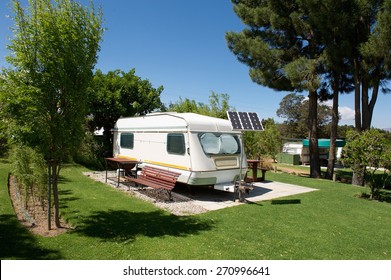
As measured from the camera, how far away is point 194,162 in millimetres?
9117

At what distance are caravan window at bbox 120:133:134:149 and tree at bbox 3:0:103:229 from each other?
7268 mm

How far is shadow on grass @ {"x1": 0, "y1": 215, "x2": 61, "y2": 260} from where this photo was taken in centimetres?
454

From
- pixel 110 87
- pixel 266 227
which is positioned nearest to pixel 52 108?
pixel 266 227

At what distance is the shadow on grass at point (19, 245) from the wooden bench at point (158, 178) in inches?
167

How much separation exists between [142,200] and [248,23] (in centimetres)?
1434

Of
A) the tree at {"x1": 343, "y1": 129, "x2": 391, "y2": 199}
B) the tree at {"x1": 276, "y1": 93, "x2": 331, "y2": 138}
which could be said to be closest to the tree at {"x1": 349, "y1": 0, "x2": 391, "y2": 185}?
the tree at {"x1": 343, "y1": 129, "x2": 391, "y2": 199}

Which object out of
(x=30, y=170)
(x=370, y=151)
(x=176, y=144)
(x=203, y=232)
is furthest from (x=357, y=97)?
(x=30, y=170)

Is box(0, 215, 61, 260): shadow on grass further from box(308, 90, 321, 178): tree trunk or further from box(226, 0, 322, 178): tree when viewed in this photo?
box(308, 90, 321, 178): tree trunk

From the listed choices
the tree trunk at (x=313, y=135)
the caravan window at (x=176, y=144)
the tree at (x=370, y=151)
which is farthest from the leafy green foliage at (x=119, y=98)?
the tree at (x=370, y=151)

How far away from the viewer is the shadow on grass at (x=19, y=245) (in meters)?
4.54

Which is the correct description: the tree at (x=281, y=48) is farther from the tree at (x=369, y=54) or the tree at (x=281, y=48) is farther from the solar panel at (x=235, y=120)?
the solar panel at (x=235, y=120)

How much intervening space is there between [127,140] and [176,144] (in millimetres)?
4585

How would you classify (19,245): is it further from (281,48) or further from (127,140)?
(281,48)

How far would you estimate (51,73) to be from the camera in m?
5.30
